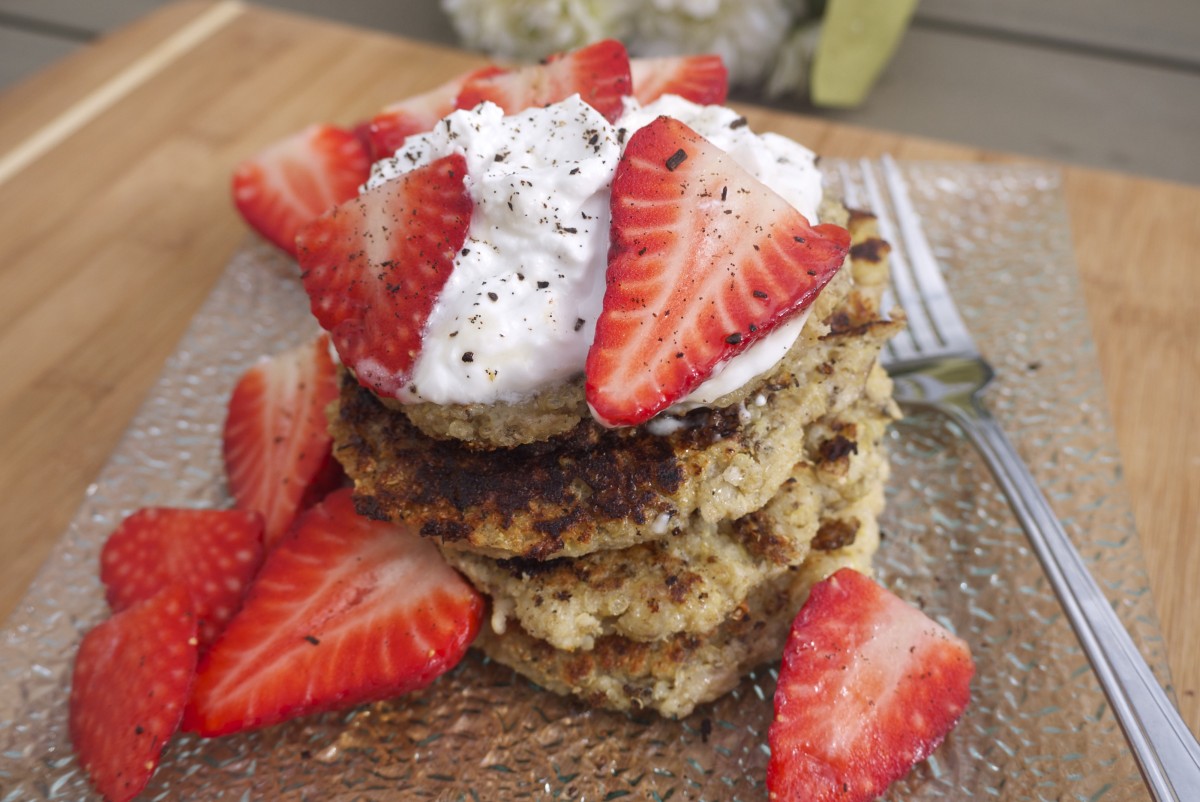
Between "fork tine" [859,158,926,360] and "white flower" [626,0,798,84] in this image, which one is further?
"white flower" [626,0,798,84]

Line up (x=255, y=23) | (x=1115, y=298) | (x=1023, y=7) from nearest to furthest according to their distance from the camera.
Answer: (x=1115, y=298) → (x=255, y=23) → (x=1023, y=7)

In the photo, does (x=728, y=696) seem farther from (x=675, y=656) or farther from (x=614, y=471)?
(x=614, y=471)

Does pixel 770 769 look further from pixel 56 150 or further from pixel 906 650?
pixel 56 150

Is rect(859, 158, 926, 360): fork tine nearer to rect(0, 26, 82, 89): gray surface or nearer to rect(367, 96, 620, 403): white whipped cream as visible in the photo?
rect(367, 96, 620, 403): white whipped cream

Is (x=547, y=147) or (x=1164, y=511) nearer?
(x=547, y=147)

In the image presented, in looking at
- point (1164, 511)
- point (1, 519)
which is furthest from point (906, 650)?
point (1, 519)

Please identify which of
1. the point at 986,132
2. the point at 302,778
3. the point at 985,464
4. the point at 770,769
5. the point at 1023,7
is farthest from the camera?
the point at 1023,7

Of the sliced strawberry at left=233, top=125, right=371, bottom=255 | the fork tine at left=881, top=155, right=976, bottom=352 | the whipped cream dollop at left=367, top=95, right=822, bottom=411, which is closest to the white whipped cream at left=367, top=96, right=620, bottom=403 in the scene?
the whipped cream dollop at left=367, top=95, right=822, bottom=411
